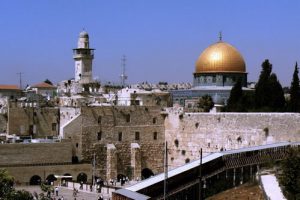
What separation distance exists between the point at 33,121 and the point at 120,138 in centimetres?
500

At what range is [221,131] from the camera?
106 feet

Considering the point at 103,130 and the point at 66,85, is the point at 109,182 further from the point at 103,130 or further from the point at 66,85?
the point at 66,85

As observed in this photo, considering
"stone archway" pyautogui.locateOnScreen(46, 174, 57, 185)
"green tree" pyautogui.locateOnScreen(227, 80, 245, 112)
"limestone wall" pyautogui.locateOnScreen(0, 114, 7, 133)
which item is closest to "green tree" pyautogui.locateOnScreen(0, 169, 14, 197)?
"stone archway" pyautogui.locateOnScreen(46, 174, 57, 185)

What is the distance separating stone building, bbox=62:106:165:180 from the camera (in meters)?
34.3

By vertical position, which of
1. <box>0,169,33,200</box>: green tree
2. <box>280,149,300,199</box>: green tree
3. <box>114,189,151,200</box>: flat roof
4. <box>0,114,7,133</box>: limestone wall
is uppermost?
<box>0,114,7,133</box>: limestone wall

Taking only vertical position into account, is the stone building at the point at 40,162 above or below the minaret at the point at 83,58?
below

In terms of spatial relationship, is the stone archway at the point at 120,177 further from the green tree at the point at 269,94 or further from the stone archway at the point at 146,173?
the green tree at the point at 269,94

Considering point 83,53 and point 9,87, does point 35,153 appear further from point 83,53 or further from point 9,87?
point 9,87

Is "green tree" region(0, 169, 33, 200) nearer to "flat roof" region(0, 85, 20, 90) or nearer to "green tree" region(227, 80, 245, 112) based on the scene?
"green tree" region(227, 80, 245, 112)

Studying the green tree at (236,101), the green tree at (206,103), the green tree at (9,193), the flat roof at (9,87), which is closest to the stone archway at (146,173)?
the green tree at (206,103)

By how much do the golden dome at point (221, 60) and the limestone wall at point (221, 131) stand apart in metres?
11.0

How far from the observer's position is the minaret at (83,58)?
45719 millimetres

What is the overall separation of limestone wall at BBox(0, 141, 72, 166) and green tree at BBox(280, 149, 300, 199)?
18.6m

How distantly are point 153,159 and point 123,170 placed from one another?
6.30ft
